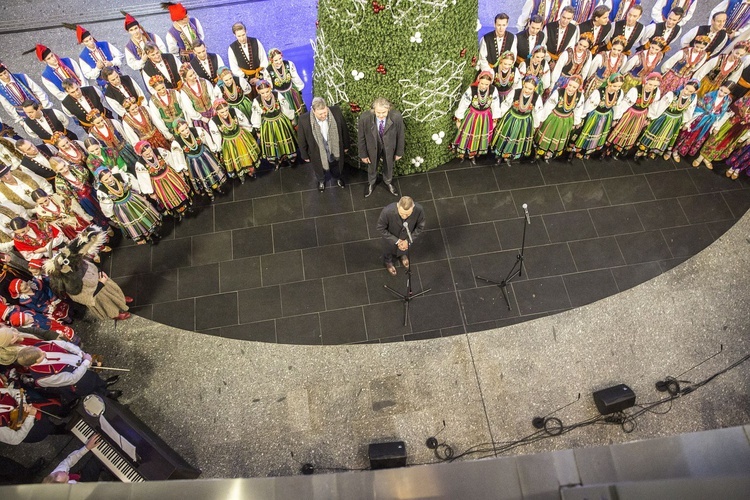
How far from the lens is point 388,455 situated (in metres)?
4.07

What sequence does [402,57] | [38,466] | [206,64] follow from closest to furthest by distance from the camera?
[38,466]
[402,57]
[206,64]

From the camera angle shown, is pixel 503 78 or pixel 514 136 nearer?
pixel 503 78

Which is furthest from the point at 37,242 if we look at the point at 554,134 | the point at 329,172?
the point at 554,134

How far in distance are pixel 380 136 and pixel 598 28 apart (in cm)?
280

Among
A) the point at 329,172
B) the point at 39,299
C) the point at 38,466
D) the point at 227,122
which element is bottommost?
the point at 38,466

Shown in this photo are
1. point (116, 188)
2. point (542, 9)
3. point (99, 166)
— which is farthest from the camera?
point (542, 9)

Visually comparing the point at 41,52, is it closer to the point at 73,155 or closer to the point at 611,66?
the point at 73,155

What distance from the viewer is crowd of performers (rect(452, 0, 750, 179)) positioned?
516cm

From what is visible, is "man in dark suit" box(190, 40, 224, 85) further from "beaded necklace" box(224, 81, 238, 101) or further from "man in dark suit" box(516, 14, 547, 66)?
"man in dark suit" box(516, 14, 547, 66)

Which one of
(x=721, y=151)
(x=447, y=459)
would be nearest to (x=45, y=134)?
(x=447, y=459)

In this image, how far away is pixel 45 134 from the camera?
5.19 meters

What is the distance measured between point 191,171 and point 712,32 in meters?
5.41

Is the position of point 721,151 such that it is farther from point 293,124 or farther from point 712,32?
point 293,124

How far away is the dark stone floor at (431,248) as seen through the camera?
16.3 feet
